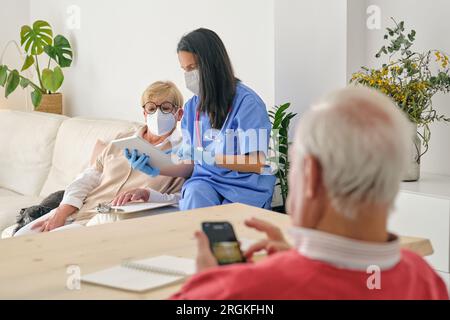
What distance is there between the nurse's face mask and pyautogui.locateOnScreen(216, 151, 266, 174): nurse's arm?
341 millimetres

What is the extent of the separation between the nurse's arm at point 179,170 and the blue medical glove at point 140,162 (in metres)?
0.05

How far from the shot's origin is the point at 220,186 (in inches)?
131

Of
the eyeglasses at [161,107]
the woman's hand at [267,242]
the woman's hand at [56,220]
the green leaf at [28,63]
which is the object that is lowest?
the woman's hand at [56,220]

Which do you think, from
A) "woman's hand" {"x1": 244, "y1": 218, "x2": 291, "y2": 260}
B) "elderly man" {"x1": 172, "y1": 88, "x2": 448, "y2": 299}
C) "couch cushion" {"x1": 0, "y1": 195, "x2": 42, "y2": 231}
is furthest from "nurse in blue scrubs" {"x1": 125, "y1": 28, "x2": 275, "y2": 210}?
"elderly man" {"x1": 172, "y1": 88, "x2": 448, "y2": 299}

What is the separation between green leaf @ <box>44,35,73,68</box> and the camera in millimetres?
5562

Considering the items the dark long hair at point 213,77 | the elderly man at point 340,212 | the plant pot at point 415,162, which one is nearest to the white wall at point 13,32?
the dark long hair at point 213,77

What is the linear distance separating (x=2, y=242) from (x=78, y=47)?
3.65 meters

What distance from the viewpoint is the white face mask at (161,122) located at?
138 inches

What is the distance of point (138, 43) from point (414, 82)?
6.88 ft

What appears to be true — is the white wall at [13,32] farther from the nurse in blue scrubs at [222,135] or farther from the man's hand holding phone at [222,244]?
the man's hand holding phone at [222,244]

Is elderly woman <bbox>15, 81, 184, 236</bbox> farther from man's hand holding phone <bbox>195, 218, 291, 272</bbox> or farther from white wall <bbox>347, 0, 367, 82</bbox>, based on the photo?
man's hand holding phone <bbox>195, 218, 291, 272</bbox>

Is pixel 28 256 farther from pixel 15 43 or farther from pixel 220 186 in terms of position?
pixel 15 43

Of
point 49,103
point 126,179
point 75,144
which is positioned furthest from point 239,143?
point 49,103
